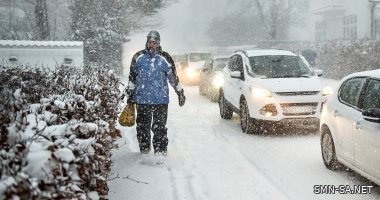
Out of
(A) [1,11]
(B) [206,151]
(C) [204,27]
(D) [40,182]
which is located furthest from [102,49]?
(C) [204,27]

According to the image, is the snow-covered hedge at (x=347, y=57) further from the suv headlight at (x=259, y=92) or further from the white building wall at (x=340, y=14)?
the suv headlight at (x=259, y=92)

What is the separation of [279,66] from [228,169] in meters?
4.51

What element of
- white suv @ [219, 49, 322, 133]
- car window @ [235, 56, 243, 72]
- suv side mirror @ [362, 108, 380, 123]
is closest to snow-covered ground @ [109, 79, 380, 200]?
white suv @ [219, 49, 322, 133]

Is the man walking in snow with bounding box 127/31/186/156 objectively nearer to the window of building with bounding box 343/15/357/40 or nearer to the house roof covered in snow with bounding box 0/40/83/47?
the house roof covered in snow with bounding box 0/40/83/47

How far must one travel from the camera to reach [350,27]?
40125 millimetres

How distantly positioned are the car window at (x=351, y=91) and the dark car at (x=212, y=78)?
356 inches

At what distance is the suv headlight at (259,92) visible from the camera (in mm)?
9952

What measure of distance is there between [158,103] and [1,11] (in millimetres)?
43986

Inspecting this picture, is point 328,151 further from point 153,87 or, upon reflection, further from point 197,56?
point 197,56

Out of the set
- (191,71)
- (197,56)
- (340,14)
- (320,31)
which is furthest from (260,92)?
(320,31)

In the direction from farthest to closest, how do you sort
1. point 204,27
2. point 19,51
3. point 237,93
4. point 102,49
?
point 204,27 < point 102,49 < point 19,51 < point 237,93

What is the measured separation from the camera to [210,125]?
11.7 meters

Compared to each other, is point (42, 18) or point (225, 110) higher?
point (42, 18)

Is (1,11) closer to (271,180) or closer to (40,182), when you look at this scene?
(271,180)
